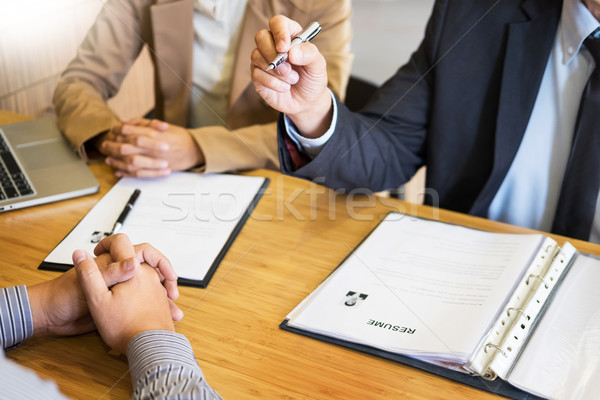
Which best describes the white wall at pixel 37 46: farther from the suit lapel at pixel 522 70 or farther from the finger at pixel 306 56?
the suit lapel at pixel 522 70

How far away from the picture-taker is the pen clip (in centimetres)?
69

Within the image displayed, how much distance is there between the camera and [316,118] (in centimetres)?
82

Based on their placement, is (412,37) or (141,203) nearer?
(141,203)

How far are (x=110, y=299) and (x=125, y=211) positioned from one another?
25 centimetres

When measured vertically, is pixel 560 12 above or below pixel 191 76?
above

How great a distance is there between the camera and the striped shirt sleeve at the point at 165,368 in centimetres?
48

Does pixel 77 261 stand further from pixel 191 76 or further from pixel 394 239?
pixel 191 76

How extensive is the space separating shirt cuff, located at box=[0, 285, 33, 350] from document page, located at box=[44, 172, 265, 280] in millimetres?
123

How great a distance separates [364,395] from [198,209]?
0.39m

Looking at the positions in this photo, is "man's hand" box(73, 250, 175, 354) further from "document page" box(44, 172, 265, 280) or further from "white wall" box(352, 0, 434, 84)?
"white wall" box(352, 0, 434, 84)

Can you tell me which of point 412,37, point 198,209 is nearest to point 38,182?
point 198,209

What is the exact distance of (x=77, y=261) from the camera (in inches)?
22.8

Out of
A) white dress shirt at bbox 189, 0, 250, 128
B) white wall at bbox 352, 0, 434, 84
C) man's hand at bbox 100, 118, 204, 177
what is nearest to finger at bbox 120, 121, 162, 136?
man's hand at bbox 100, 118, 204, 177

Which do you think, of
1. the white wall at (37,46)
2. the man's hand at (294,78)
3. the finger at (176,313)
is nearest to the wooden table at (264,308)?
the finger at (176,313)
